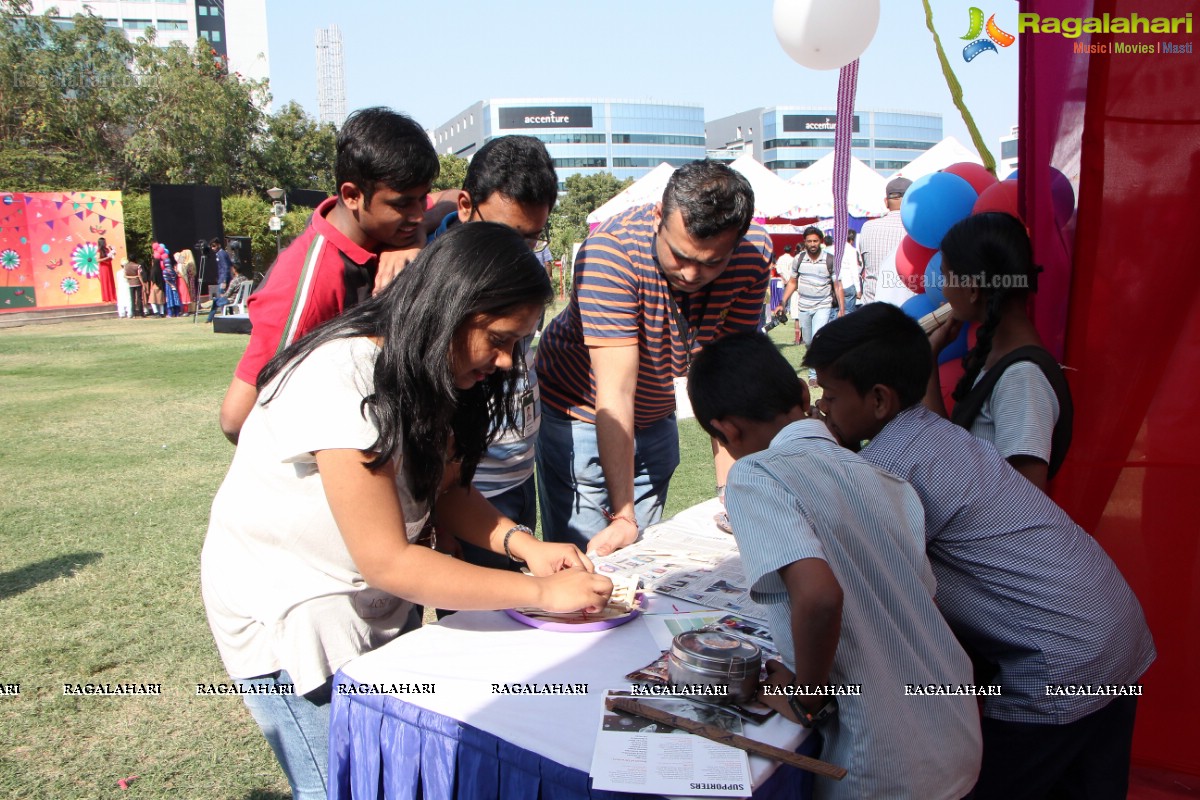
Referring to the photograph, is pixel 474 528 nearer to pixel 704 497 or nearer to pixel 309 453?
pixel 309 453

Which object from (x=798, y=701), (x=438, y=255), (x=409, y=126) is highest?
(x=409, y=126)

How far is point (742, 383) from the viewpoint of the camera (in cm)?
154

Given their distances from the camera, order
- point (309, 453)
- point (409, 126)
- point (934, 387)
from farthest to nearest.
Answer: point (934, 387)
point (409, 126)
point (309, 453)

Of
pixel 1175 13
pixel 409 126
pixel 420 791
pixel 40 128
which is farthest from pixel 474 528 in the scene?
pixel 40 128

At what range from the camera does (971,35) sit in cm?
282

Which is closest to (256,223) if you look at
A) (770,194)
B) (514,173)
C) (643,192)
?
(643,192)

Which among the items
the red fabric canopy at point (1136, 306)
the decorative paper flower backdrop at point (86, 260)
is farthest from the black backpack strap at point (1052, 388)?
the decorative paper flower backdrop at point (86, 260)

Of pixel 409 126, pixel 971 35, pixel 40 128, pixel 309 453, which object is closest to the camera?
pixel 309 453

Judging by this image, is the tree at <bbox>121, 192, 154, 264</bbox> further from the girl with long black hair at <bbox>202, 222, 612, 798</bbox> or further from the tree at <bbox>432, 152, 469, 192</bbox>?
the girl with long black hair at <bbox>202, 222, 612, 798</bbox>

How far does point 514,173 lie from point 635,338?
53 centimetres

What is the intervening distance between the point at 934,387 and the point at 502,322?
5.01 ft

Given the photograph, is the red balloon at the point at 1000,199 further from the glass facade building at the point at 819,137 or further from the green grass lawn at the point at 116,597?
the glass facade building at the point at 819,137

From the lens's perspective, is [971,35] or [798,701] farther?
[971,35]

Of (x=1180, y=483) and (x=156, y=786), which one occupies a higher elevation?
(x=1180, y=483)
